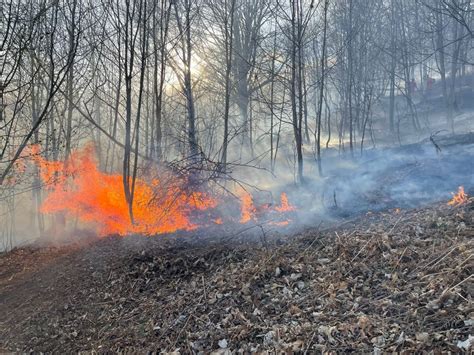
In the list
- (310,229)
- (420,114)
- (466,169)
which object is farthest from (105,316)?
(420,114)

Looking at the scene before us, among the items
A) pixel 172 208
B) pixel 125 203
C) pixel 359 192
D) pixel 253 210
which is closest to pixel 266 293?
pixel 253 210

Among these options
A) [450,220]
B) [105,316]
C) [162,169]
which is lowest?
[105,316]

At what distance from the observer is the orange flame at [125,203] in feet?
28.5

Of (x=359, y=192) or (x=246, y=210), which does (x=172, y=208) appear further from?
(x=359, y=192)

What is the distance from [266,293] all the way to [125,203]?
19.8ft

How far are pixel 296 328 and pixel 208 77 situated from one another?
61.4 ft

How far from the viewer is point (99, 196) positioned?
1091 centimetres

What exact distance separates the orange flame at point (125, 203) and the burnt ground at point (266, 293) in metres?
1.30

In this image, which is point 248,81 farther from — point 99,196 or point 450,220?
point 450,220

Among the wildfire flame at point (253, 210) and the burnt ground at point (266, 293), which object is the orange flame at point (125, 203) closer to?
the wildfire flame at point (253, 210)

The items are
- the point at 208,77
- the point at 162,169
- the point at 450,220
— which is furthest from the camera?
the point at 208,77

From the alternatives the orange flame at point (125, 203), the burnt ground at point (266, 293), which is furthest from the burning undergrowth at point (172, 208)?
the burnt ground at point (266, 293)

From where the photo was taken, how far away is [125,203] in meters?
9.91

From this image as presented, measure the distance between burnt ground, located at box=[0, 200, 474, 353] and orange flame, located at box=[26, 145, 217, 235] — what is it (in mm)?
1296
